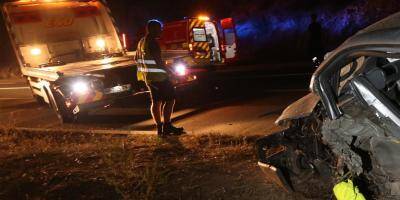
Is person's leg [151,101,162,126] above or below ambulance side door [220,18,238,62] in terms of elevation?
above

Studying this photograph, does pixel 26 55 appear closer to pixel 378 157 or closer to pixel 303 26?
pixel 378 157

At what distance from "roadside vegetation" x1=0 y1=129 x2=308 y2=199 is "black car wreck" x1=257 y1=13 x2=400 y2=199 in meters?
0.51

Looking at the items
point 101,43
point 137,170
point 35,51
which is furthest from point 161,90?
point 101,43

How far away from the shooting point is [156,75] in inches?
262

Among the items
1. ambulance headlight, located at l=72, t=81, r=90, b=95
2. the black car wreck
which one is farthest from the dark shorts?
the black car wreck

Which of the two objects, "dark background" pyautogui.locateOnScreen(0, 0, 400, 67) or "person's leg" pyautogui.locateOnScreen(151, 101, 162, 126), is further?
"dark background" pyautogui.locateOnScreen(0, 0, 400, 67)

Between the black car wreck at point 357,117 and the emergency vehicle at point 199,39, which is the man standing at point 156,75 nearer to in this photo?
the black car wreck at point 357,117

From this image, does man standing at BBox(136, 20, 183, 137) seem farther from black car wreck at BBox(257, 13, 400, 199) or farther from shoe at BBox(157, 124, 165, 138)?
black car wreck at BBox(257, 13, 400, 199)

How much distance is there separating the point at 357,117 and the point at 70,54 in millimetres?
9200

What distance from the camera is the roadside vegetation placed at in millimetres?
4258

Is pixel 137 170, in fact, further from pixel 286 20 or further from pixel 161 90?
pixel 286 20

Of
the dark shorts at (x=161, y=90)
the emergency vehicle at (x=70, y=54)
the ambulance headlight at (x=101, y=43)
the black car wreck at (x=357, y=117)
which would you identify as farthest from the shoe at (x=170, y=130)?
the ambulance headlight at (x=101, y=43)

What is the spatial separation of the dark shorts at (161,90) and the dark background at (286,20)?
961 centimetres

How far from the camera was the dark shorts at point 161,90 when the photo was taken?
671 cm
